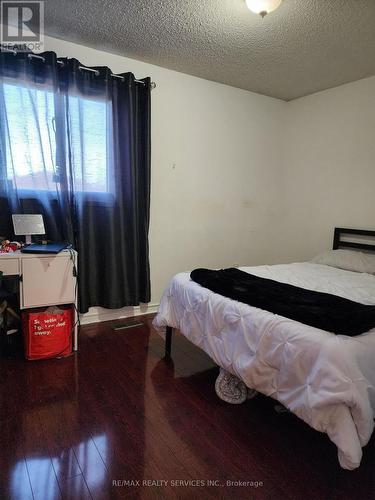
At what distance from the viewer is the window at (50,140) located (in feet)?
8.05

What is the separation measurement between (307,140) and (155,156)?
79.1 inches

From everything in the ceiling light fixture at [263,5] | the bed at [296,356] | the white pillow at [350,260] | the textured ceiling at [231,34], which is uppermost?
the textured ceiling at [231,34]

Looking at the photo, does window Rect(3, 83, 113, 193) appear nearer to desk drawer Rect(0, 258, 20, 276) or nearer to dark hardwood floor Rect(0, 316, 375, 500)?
desk drawer Rect(0, 258, 20, 276)

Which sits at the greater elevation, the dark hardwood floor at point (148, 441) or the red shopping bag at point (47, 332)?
the red shopping bag at point (47, 332)

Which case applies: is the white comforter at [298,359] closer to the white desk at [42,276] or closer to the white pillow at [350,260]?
the white pillow at [350,260]

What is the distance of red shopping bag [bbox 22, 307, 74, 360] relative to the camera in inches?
89.0

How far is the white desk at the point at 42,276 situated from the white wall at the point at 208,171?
1.13 metres

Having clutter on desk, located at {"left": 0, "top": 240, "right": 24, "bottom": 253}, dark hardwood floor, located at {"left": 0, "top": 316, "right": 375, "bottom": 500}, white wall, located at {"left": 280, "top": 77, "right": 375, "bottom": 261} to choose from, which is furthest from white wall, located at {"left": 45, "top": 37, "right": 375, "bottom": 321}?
dark hardwood floor, located at {"left": 0, "top": 316, "right": 375, "bottom": 500}

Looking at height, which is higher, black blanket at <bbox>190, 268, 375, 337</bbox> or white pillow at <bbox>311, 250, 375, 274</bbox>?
white pillow at <bbox>311, 250, 375, 274</bbox>

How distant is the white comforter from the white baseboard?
1.12 m

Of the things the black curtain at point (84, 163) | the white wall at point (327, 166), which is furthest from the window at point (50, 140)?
the white wall at point (327, 166)

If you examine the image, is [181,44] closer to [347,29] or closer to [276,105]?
[347,29]

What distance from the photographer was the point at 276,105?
4062mm

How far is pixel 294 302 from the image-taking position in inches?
71.3
